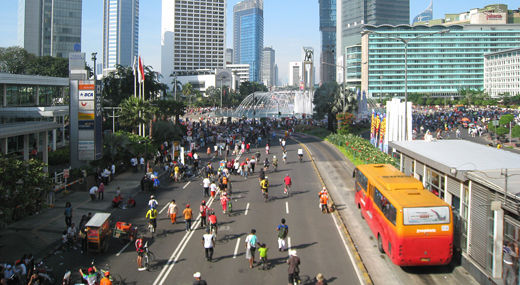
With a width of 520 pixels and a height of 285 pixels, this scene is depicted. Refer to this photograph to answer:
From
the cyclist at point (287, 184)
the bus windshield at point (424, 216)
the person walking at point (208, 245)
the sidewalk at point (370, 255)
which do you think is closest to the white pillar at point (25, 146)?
the cyclist at point (287, 184)

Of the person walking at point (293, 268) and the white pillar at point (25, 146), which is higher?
the white pillar at point (25, 146)

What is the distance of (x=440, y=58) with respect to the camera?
186250mm

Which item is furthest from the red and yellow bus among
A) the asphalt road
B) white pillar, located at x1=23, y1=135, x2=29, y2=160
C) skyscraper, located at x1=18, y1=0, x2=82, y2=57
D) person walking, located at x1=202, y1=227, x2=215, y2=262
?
skyscraper, located at x1=18, y1=0, x2=82, y2=57

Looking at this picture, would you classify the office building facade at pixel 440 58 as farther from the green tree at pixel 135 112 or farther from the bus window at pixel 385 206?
the bus window at pixel 385 206

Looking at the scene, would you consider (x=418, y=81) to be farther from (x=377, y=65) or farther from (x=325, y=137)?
(x=325, y=137)

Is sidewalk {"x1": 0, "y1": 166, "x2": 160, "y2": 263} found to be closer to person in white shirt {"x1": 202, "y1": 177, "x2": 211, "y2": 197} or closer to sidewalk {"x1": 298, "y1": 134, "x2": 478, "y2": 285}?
person in white shirt {"x1": 202, "y1": 177, "x2": 211, "y2": 197}

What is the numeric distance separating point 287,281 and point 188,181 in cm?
2002

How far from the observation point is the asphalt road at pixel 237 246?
51.5 feet

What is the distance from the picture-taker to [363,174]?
22.5 metres

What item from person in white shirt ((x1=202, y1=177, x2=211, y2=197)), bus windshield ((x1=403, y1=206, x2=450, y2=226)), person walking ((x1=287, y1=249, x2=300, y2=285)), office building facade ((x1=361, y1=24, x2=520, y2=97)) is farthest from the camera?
office building facade ((x1=361, y1=24, x2=520, y2=97))

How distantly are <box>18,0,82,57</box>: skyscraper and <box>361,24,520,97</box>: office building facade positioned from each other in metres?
116

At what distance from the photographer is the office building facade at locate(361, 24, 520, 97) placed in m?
185

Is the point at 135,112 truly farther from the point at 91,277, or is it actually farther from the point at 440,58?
the point at 440,58

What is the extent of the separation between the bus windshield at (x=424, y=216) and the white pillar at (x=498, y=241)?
1.78m
